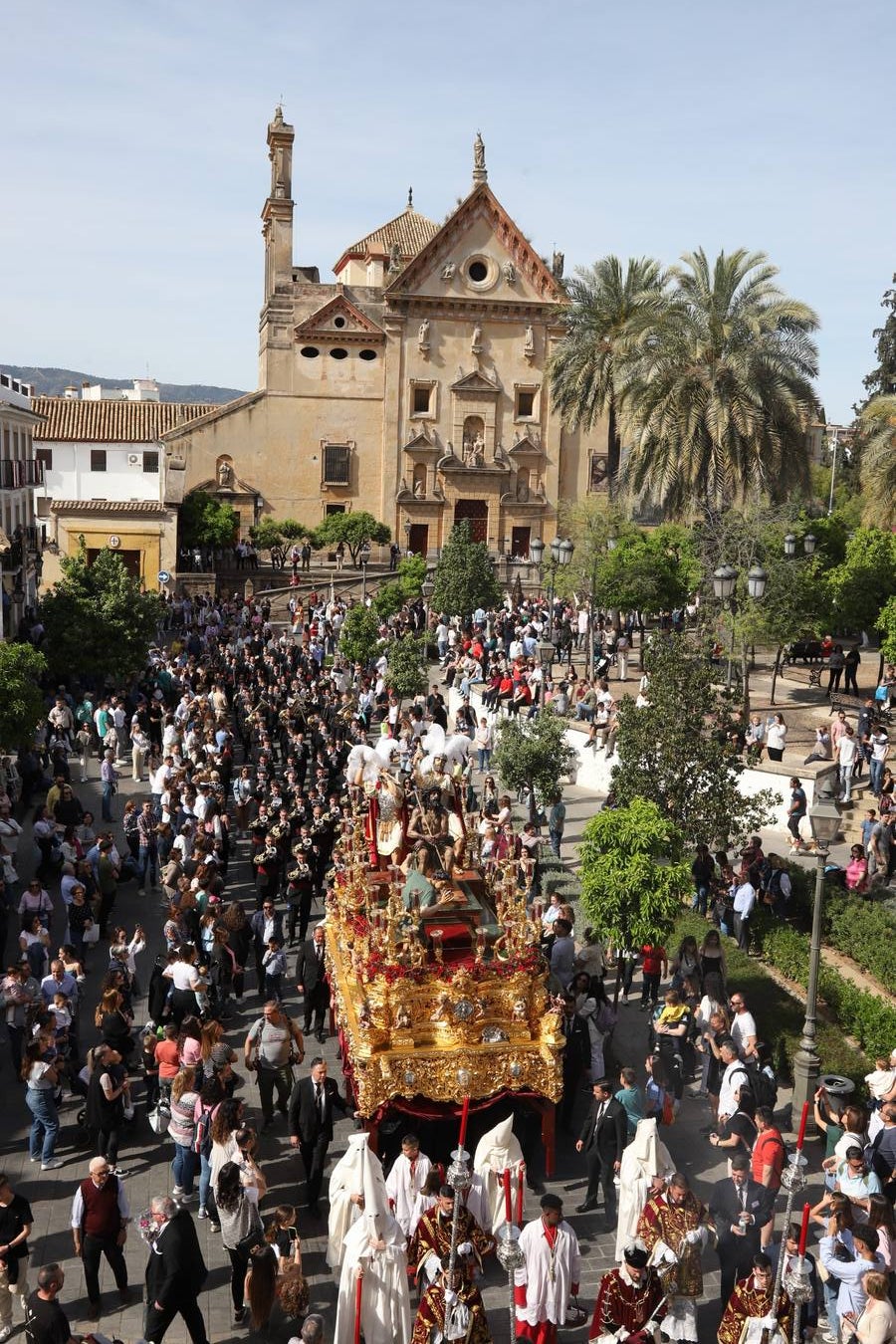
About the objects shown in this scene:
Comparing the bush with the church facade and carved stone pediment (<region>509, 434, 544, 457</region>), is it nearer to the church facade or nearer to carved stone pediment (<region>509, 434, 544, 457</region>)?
the church facade

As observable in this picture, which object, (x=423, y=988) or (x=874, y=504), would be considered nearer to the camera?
(x=423, y=988)

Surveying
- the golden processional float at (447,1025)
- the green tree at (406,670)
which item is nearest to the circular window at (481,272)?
the green tree at (406,670)

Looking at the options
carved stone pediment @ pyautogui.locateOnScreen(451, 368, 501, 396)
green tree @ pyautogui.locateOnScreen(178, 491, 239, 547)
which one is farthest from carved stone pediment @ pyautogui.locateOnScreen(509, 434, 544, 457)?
green tree @ pyautogui.locateOnScreen(178, 491, 239, 547)

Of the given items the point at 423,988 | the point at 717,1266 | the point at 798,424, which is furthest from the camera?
the point at 798,424

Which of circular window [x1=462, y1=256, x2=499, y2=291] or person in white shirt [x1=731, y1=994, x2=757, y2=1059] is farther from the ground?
circular window [x1=462, y1=256, x2=499, y2=291]

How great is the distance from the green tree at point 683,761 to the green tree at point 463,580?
59.4ft

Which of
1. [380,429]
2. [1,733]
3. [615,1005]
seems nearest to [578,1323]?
[615,1005]

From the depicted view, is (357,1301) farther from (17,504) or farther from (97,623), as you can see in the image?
(17,504)

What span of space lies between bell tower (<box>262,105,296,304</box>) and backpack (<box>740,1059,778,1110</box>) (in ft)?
148

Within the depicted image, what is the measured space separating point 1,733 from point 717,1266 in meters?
13.3

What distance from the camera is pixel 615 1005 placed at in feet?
45.0

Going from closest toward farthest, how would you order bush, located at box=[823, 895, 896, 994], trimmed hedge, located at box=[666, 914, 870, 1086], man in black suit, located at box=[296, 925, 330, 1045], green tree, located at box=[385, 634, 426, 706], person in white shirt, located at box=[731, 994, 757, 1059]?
person in white shirt, located at box=[731, 994, 757, 1059]
trimmed hedge, located at box=[666, 914, 870, 1086]
man in black suit, located at box=[296, 925, 330, 1045]
bush, located at box=[823, 895, 896, 994]
green tree, located at box=[385, 634, 426, 706]

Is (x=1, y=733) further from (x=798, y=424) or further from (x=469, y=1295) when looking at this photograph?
(x=798, y=424)

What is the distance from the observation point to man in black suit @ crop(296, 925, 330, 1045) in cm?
1343
